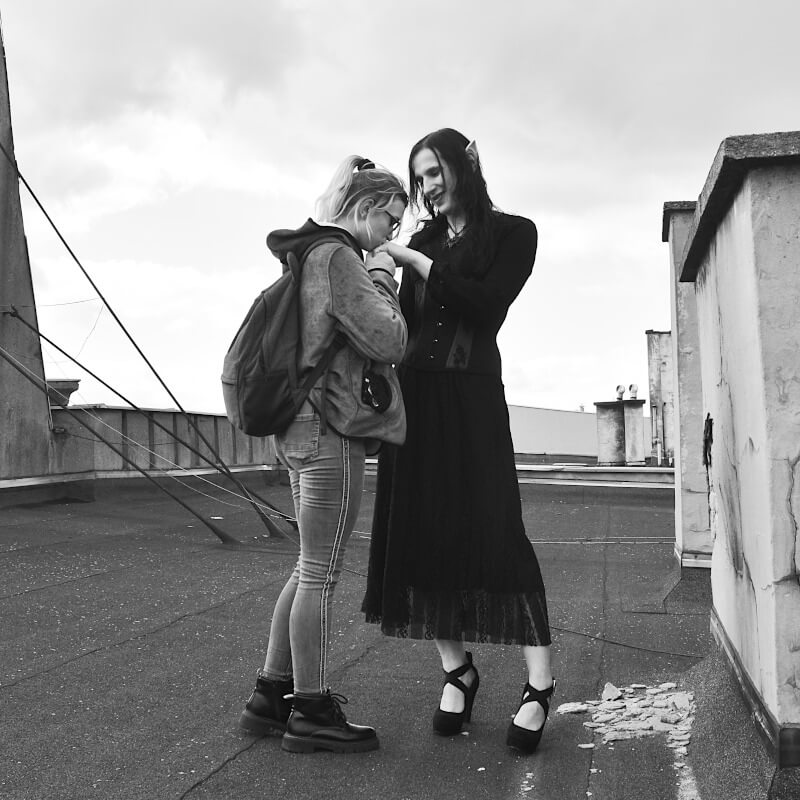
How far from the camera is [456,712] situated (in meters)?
3.09

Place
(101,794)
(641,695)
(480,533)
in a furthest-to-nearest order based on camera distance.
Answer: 1. (641,695)
2. (480,533)
3. (101,794)

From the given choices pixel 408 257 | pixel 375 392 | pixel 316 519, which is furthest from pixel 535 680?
pixel 408 257

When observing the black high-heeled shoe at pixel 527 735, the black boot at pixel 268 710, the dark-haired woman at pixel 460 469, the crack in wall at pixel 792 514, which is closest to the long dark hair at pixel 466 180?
the dark-haired woman at pixel 460 469

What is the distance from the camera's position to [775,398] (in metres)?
2.34

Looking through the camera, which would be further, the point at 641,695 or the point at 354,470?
the point at 641,695

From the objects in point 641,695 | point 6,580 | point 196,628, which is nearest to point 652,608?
point 641,695

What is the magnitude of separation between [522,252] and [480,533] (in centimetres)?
85

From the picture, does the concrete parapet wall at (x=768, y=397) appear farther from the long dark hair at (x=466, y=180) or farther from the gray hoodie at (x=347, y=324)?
the gray hoodie at (x=347, y=324)

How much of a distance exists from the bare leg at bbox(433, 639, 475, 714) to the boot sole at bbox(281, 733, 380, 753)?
312 millimetres

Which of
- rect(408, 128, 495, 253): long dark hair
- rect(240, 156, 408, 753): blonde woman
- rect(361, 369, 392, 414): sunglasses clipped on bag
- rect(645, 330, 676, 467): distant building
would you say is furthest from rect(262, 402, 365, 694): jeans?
rect(645, 330, 676, 467): distant building

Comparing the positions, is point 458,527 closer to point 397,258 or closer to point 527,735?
point 527,735

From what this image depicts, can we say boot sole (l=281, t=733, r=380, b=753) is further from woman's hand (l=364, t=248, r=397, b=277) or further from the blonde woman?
woman's hand (l=364, t=248, r=397, b=277)

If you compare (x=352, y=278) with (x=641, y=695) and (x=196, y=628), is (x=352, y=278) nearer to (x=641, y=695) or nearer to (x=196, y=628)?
(x=641, y=695)

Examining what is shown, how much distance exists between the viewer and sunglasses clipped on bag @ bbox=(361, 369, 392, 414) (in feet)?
9.48
